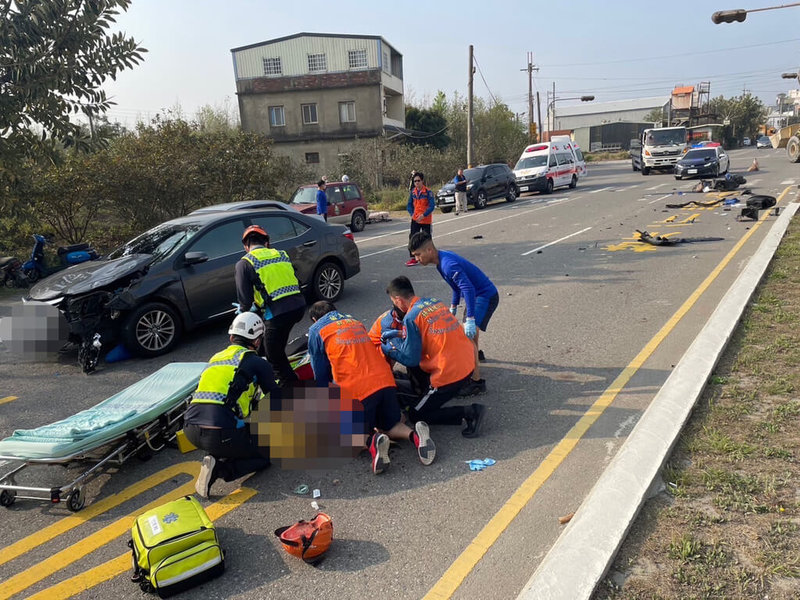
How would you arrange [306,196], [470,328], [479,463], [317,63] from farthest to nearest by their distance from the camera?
[317,63] → [306,196] → [470,328] → [479,463]

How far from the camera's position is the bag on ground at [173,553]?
295 cm

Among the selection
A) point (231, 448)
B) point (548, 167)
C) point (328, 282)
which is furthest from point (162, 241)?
point (548, 167)

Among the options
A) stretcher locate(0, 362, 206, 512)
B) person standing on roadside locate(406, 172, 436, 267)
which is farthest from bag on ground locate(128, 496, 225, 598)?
person standing on roadside locate(406, 172, 436, 267)

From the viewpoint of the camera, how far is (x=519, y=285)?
9.52 metres

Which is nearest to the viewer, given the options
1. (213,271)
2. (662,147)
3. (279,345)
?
(279,345)

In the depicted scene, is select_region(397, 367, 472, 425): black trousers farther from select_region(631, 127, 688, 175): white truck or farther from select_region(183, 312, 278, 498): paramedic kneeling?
select_region(631, 127, 688, 175): white truck

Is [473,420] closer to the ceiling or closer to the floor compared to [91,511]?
closer to the ceiling

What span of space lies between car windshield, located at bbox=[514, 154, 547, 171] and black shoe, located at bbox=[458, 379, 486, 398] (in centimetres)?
2402

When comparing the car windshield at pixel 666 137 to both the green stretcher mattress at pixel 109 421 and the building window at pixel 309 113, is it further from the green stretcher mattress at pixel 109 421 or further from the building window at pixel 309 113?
the green stretcher mattress at pixel 109 421

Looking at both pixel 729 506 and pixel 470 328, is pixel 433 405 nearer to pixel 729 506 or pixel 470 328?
pixel 470 328

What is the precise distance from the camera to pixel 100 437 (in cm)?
401

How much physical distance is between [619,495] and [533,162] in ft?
86.8

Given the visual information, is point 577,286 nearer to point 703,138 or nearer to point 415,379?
point 415,379

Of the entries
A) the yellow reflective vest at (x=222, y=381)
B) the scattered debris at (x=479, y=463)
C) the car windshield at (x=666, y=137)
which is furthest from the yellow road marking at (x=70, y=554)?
the car windshield at (x=666, y=137)
